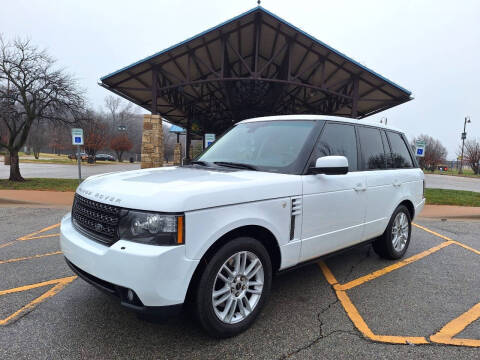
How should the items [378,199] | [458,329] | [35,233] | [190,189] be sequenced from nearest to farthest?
[190,189], [458,329], [378,199], [35,233]

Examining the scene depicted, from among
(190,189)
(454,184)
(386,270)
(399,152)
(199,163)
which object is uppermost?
(399,152)

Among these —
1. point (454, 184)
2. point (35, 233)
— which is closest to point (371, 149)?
point (35, 233)

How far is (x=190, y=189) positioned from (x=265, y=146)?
139 centimetres

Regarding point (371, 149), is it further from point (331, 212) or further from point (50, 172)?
point (50, 172)

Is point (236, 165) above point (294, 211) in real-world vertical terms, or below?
above

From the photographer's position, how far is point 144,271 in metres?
1.93

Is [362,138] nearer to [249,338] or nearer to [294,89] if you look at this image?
[249,338]

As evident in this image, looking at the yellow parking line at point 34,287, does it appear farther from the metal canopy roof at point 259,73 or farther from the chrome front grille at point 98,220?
the metal canopy roof at point 259,73

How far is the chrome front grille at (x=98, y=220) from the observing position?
2174 millimetres

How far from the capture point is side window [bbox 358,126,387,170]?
3.68 metres

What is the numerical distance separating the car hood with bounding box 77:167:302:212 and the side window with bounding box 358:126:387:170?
1.42 metres

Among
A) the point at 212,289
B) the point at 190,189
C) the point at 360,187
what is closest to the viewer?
the point at 190,189

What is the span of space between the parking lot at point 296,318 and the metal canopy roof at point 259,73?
10.9 meters

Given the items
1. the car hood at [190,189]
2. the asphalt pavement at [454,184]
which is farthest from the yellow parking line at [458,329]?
the asphalt pavement at [454,184]
